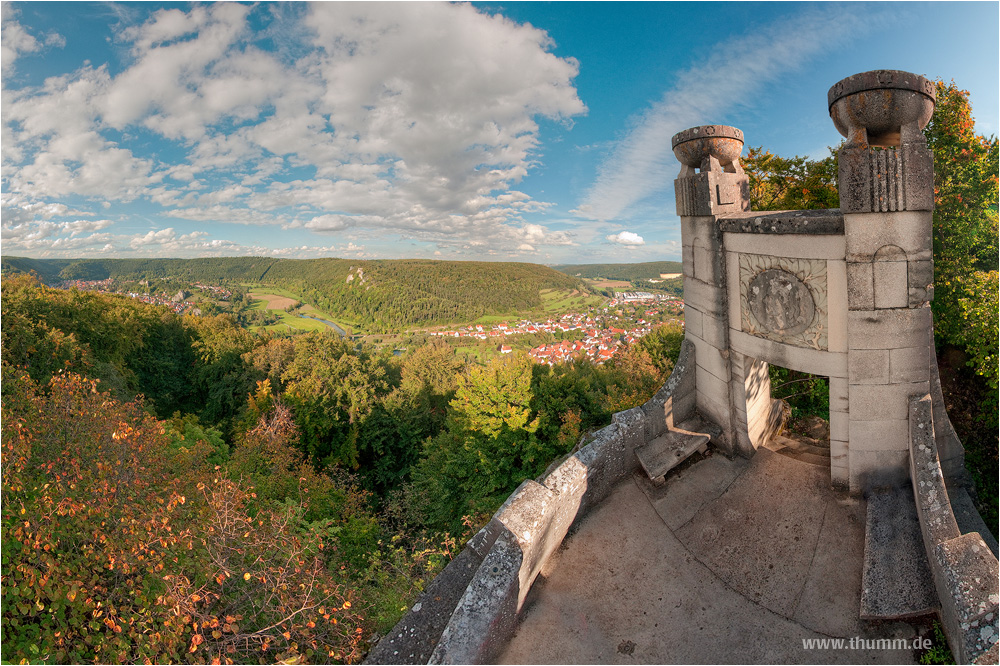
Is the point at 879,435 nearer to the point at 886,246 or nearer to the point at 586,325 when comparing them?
the point at 886,246

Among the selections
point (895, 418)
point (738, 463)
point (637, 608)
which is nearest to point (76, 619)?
point (637, 608)

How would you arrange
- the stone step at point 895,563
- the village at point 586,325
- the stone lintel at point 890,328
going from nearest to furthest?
the stone step at point 895,563 → the stone lintel at point 890,328 → the village at point 586,325

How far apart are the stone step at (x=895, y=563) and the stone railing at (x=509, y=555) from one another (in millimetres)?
3195

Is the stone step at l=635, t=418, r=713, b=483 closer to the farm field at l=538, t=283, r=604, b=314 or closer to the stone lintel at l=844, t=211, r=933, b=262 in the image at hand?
the stone lintel at l=844, t=211, r=933, b=262

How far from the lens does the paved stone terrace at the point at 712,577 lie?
211 inches

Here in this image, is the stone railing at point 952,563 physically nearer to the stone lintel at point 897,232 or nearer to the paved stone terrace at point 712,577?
the paved stone terrace at point 712,577

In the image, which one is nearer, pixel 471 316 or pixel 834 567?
pixel 834 567

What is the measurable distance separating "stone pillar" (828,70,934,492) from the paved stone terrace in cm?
143

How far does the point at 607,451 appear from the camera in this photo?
7586mm

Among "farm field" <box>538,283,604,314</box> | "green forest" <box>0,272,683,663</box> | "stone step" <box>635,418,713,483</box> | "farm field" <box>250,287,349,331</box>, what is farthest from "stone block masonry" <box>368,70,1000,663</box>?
"farm field" <box>538,283,604,314</box>

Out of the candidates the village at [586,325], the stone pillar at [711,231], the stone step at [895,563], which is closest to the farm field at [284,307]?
the village at [586,325]

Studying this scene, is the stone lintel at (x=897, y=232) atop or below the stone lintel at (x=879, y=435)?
atop

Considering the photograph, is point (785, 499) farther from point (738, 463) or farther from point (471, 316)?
point (471, 316)

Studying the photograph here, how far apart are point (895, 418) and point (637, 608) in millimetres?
4116
